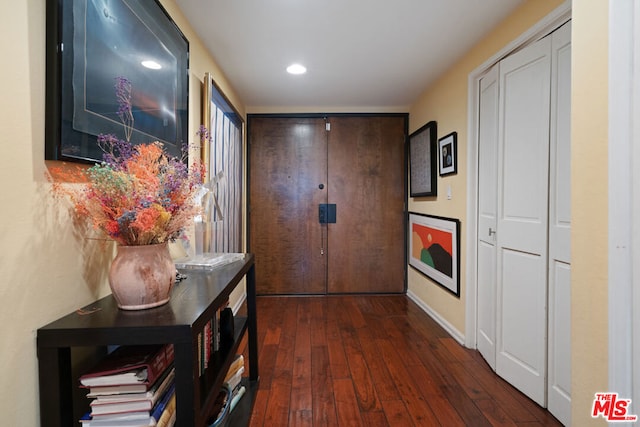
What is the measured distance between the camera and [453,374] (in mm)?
2129

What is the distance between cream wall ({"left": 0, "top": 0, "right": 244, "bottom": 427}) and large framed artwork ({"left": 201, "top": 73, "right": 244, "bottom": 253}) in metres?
0.90

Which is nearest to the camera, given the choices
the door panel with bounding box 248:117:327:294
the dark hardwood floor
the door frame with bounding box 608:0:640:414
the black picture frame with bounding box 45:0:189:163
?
the door frame with bounding box 608:0:640:414

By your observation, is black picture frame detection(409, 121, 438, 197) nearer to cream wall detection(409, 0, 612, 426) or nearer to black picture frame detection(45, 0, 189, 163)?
cream wall detection(409, 0, 612, 426)

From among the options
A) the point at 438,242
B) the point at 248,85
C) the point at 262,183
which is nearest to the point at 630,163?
the point at 438,242

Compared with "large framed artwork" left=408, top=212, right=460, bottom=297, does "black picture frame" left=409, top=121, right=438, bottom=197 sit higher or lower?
higher

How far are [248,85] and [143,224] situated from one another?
2.61m

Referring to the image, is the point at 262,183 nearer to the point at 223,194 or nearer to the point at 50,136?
the point at 223,194

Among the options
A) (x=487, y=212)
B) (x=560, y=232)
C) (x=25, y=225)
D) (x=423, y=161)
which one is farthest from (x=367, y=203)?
(x=25, y=225)

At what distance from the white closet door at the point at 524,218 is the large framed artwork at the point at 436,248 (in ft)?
2.00

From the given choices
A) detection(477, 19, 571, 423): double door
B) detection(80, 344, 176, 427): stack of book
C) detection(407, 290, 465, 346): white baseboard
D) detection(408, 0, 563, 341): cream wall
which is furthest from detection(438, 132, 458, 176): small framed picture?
detection(80, 344, 176, 427): stack of book

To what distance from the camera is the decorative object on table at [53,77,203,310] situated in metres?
0.95

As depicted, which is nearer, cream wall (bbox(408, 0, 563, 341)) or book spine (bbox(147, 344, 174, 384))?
book spine (bbox(147, 344, 174, 384))

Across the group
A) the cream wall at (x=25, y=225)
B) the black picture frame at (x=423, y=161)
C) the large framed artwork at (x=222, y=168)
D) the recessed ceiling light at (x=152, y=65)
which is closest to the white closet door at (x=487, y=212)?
the black picture frame at (x=423, y=161)

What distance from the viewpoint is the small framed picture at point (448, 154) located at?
2.71m
